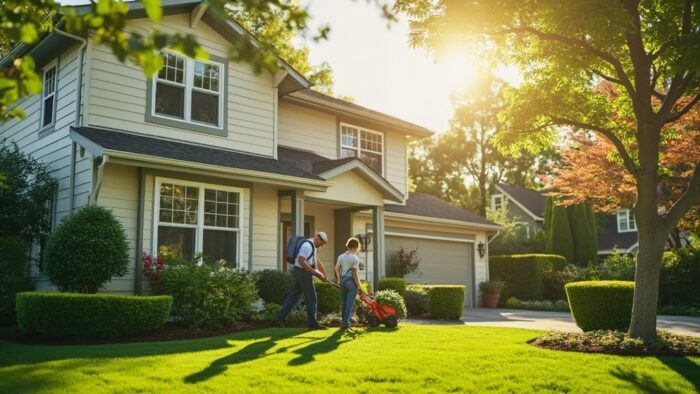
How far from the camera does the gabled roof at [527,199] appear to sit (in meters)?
38.2

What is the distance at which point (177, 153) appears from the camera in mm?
12312

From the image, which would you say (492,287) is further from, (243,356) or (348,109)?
(243,356)

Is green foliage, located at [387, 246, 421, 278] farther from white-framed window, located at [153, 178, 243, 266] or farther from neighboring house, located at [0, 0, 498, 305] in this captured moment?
white-framed window, located at [153, 178, 243, 266]

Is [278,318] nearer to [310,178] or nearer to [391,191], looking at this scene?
[310,178]

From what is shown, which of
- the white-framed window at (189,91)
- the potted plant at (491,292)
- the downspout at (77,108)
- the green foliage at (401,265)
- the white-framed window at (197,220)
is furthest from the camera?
the potted plant at (491,292)

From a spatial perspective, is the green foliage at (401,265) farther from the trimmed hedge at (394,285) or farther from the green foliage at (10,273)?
the green foliage at (10,273)

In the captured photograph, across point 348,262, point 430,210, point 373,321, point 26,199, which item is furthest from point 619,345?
point 430,210

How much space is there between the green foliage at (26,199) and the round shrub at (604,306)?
10996 mm

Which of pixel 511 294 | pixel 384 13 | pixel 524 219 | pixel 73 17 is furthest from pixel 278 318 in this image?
pixel 524 219

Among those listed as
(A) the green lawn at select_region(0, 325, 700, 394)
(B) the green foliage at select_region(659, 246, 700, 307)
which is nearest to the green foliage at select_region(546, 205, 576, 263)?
(B) the green foliage at select_region(659, 246, 700, 307)

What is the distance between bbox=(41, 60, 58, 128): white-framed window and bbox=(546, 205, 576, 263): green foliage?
23726mm

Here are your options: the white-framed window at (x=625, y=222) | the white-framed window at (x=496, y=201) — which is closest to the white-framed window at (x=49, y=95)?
the white-framed window at (x=625, y=222)

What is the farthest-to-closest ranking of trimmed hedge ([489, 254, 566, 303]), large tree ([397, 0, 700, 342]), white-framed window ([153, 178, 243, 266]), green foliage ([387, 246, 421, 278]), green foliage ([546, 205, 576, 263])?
green foliage ([546, 205, 576, 263]), trimmed hedge ([489, 254, 566, 303]), green foliage ([387, 246, 421, 278]), white-framed window ([153, 178, 243, 266]), large tree ([397, 0, 700, 342])

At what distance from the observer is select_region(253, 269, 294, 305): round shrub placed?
43.5ft
